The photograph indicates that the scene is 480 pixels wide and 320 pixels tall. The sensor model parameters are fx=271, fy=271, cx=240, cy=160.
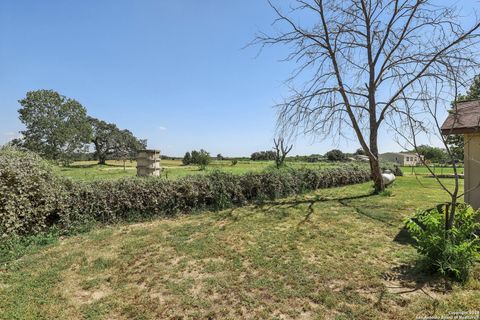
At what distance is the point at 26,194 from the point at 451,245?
670 cm

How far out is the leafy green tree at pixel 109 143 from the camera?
49.1 meters

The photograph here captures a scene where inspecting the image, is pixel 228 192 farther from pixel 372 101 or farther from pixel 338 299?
pixel 372 101

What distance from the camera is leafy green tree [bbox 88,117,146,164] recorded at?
1933 inches

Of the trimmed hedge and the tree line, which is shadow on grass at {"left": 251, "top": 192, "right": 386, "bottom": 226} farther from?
the tree line

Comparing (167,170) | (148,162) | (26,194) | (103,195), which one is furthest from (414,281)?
(167,170)

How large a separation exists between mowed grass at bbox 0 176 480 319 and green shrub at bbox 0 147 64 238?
642 mm

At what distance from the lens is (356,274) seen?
3.62 metres

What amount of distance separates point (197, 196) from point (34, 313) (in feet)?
15.9

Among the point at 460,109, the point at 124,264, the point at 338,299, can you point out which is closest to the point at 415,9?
the point at 460,109

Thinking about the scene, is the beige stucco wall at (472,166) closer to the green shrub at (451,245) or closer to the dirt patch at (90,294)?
the green shrub at (451,245)

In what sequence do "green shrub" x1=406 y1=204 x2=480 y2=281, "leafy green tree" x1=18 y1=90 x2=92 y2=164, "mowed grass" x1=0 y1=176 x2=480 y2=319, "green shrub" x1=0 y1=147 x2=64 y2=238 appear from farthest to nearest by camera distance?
"leafy green tree" x1=18 y1=90 x2=92 y2=164 < "green shrub" x1=0 y1=147 x2=64 y2=238 < "green shrub" x1=406 y1=204 x2=480 y2=281 < "mowed grass" x1=0 y1=176 x2=480 y2=319

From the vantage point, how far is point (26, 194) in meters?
4.89

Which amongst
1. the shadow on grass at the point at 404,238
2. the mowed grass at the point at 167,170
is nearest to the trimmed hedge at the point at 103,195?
the mowed grass at the point at 167,170

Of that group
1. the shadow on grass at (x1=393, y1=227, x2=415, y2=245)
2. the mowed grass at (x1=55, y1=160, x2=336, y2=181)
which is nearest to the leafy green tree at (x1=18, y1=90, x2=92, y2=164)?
the mowed grass at (x1=55, y1=160, x2=336, y2=181)
